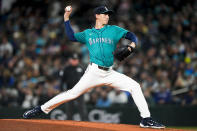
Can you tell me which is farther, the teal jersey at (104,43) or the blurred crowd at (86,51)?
the blurred crowd at (86,51)

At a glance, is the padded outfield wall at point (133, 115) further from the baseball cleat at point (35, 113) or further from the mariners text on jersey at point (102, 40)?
the mariners text on jersey at point (102, 40)

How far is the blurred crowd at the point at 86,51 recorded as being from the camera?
1259cm

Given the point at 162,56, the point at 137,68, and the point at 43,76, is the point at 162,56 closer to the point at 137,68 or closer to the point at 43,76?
the point at 137,68

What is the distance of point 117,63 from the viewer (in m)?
13.0

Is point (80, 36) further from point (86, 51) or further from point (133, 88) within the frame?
point (86, 51)

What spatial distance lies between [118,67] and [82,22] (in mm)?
2482

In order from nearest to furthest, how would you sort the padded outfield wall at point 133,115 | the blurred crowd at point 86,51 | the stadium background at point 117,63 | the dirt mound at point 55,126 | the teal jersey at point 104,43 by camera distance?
the dirt mound at point 55,126, the teal jersey at point 104,43, the padded outfield wall at point 133,115, the stadium background at point 117,63, the blurred crowd at point 86,51

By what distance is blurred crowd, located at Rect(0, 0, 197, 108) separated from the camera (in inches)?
496

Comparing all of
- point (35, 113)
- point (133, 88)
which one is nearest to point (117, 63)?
point (35, 113)

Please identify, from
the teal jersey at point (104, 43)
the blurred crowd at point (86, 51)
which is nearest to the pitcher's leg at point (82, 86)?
the teal jersey at point (104, 43)

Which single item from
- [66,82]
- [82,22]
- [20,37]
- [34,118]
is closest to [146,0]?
[82,22]

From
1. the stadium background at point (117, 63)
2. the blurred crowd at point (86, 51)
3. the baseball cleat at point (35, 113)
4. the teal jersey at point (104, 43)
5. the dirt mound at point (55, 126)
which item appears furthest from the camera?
the blurred crowd at point (86, 51)

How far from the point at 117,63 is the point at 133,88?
6739 mm

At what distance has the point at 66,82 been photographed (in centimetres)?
1029
